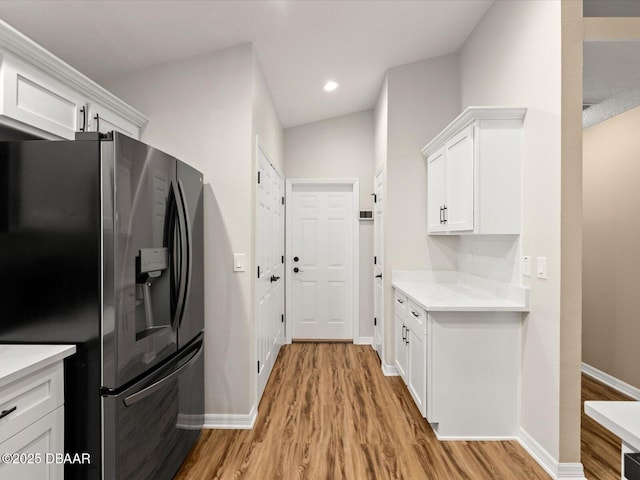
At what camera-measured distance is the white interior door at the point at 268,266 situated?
2918 mm

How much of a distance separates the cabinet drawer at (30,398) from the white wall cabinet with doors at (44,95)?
111 cm

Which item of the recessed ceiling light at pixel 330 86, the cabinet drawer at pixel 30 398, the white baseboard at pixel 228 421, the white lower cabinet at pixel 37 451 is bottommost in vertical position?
the white baseboard at pixel 228 421

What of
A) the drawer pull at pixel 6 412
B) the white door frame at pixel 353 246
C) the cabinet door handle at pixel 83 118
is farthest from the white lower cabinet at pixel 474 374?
the cabinet door handle at pixel 83 118

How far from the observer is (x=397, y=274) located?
353cm

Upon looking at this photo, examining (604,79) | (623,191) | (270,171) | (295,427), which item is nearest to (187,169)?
(270,171)

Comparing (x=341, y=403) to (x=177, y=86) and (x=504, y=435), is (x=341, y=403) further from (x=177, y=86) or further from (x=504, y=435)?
(x=177, y=86)

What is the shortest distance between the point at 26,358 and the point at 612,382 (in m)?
4.21

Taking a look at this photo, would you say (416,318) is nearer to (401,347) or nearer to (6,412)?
(401,347)

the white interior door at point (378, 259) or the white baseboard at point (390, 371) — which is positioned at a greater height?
the white interior door at point (378, 259)

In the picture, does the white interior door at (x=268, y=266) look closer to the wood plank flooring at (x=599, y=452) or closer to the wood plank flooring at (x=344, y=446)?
the wood plank flooring at (x=344, y=446)

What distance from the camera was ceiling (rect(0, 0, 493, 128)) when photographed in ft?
6.52

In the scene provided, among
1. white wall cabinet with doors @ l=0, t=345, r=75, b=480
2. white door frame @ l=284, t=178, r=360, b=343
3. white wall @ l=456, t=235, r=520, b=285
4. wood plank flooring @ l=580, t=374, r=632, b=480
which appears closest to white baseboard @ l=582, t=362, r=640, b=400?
wood plank flooring @ l=580, t=374, r=632, b=480

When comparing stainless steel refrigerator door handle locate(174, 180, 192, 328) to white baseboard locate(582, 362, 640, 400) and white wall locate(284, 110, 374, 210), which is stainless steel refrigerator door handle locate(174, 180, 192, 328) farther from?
white baseboard locate(582, 362, 640, 400)

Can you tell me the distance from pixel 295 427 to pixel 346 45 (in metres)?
3.03
